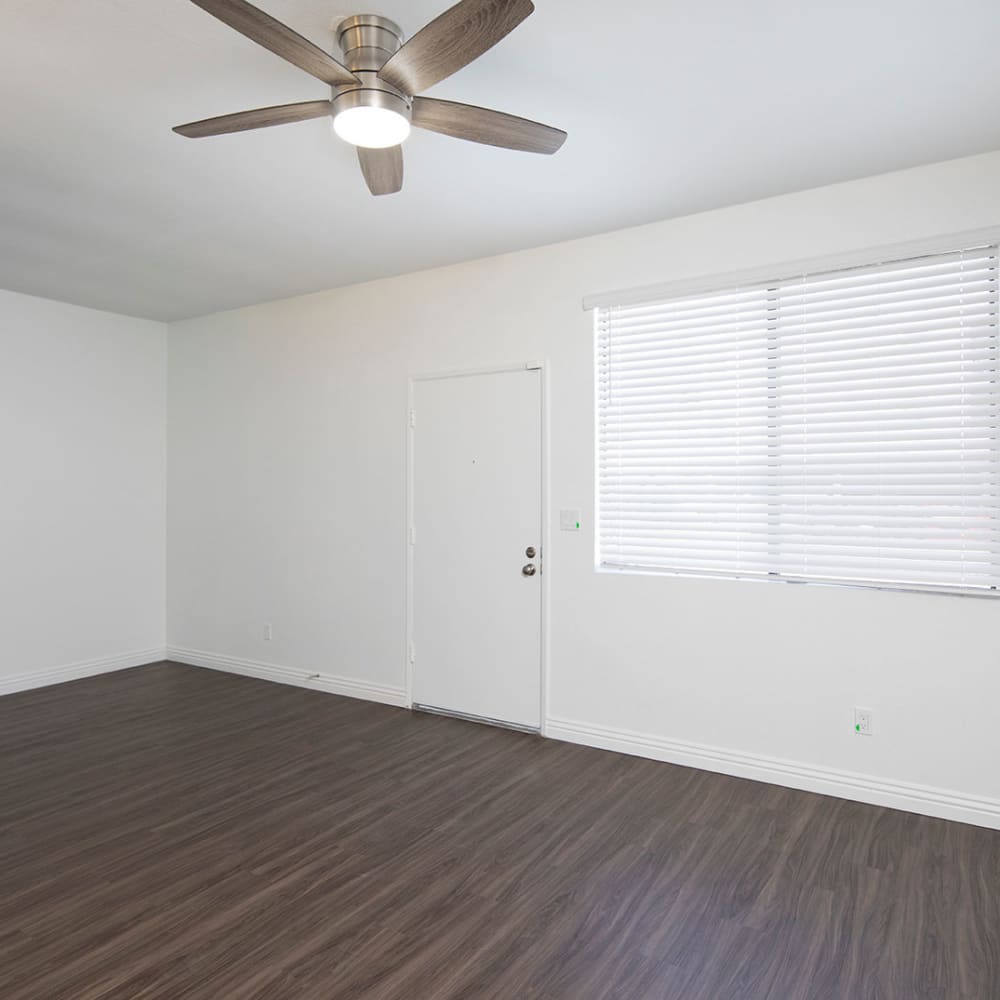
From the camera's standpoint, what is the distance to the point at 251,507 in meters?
5.48

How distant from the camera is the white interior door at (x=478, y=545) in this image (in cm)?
419

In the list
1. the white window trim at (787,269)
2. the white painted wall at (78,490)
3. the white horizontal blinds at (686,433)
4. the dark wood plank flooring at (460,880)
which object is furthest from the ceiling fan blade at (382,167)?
the white painted wall at (78,490)

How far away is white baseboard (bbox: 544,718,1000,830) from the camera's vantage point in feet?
9.98

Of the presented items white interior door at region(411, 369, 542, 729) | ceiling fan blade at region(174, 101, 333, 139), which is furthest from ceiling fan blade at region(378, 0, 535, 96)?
A: white interior door at region(411, 369, 542, 729)

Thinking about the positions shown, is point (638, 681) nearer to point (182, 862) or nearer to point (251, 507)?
point (182, 862)

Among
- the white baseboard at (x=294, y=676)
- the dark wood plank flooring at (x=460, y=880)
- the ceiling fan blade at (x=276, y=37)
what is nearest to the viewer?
the ceiling fan blade at (x=276, y=37)

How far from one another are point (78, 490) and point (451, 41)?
189 inches

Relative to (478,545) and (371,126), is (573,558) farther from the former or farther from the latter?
(371,126)

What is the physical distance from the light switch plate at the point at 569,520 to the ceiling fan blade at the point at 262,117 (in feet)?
7.93

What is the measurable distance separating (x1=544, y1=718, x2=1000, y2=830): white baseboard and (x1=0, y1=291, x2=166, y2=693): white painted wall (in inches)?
143

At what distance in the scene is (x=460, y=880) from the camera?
2590 mm

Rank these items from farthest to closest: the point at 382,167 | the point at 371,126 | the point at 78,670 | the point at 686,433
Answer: the point at 78,670 < the point at 686,433 < the point at 382,167 < the point at 371,126

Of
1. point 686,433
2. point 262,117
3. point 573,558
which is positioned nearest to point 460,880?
point 573,558

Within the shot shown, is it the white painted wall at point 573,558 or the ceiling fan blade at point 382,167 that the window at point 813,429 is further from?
the ceiling fan blade at point 382,167
